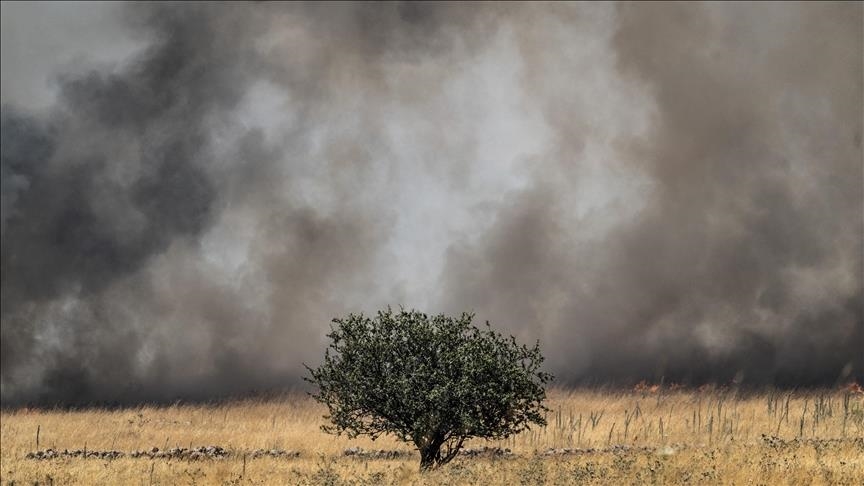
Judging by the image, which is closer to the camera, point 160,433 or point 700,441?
point 700,441

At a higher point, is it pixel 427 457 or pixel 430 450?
pixel 430 450

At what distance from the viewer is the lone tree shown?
1540 inches

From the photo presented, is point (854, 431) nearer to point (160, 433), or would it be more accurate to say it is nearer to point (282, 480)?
point (282, 480)

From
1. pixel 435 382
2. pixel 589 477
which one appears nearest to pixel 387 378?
pixel 435 382

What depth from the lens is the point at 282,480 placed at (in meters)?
39.2

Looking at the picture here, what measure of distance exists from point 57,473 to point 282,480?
499 inches

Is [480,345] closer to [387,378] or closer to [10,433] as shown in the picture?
[387,378]

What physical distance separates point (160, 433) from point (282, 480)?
1650 inches

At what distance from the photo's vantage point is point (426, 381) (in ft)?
129

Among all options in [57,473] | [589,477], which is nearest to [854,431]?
[589,477]

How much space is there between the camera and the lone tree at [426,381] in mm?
39125

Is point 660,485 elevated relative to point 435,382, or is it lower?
lower

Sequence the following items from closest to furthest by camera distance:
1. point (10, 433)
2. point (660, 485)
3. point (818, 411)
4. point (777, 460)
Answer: point (660, 485)
point (777, 460)
point (818, 411)
point (10, 433)

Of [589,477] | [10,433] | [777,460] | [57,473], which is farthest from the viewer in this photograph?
[10,433]
